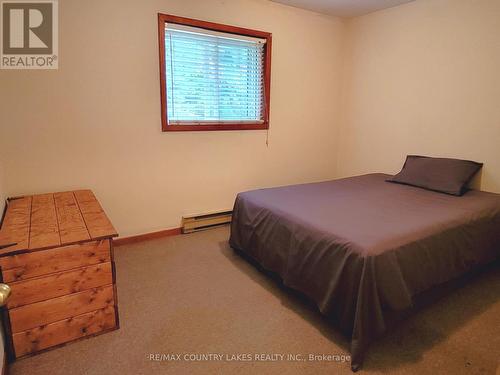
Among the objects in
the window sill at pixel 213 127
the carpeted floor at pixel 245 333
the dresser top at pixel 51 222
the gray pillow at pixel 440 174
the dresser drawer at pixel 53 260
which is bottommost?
the carpeted floor at pixel 245 333

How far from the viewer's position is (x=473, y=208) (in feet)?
7.36

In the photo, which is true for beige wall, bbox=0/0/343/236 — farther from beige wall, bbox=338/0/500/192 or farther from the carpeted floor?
the carpeted floor

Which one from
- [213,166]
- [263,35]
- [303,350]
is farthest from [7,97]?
[303,350]

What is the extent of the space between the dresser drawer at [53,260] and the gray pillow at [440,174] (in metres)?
2.68

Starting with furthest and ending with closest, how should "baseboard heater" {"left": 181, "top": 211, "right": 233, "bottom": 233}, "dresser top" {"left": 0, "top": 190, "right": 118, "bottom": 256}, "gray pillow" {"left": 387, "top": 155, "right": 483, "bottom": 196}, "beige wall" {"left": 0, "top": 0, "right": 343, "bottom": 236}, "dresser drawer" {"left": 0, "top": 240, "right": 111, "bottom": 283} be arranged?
"baseboard heater" {"left": 181, "top": 211, "right": 233, "bottom": 233} → "gray pillow" {"left": 387, "top": 155, "right": 483, "bottom": 196} → "beige wall" {"left": 0, "top": 0, "right": 343, "bottom": 236} → "dresser top" {"left": 0, "top": 190, "right": 118, "bottom": 256} → "dresser drawer" {"left": 0, "top": 240, "right": 111, "bottom": 283}

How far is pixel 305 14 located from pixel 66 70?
102 inches

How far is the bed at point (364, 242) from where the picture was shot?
157cm

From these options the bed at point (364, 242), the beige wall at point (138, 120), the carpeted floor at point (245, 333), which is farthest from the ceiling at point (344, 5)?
the carpeted floor at point (245, 333)

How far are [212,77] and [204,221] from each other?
1487 mm

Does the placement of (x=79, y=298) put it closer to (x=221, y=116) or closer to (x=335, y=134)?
(x=221, y=116)

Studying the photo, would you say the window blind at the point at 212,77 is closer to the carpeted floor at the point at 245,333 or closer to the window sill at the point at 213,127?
the window sill at the point at 213,127

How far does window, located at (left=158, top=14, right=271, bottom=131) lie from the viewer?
9.33 ft

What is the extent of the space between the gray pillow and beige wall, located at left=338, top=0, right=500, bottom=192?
186 mm

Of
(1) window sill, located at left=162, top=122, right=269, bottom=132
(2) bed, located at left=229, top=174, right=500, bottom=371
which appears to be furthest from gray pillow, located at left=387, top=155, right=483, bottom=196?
(1) window sill, located at left=162, top=122, right=269, bottom=132
